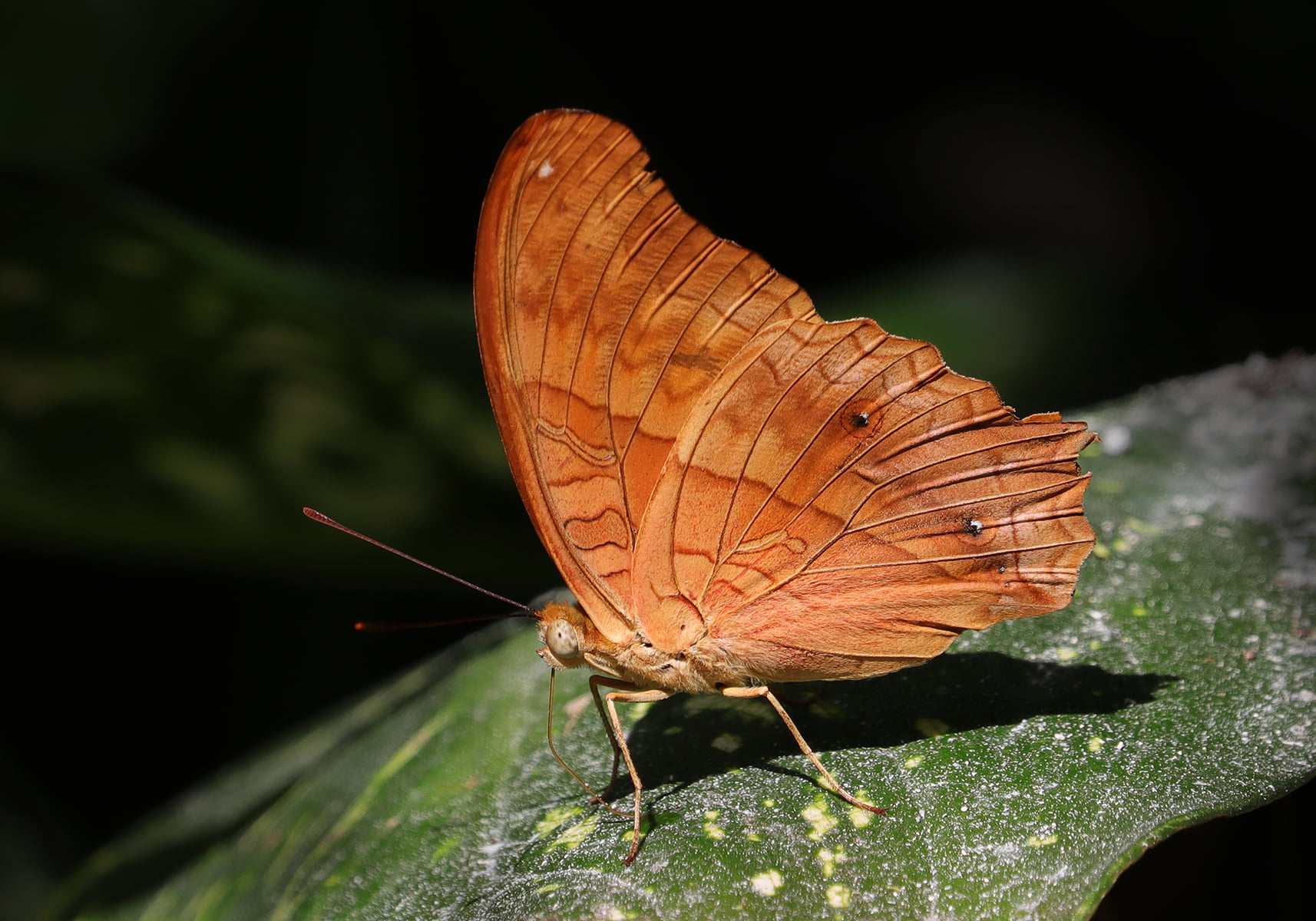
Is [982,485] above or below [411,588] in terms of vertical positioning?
below

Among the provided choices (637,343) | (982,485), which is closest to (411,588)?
(637,343)

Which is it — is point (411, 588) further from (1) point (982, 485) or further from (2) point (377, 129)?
(2) point (377, 129)

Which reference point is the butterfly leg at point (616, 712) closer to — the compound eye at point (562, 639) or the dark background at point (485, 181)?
the compound eye at point (562, 639)

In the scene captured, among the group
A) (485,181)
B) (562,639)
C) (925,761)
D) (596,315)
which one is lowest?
(925,761)

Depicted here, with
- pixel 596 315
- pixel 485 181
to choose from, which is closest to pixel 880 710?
pixel 596 315

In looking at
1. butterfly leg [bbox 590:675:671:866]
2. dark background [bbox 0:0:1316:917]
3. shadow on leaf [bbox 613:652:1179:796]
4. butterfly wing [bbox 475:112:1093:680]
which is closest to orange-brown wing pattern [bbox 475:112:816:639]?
butterfly wing [bbox 475:112:1093:680]

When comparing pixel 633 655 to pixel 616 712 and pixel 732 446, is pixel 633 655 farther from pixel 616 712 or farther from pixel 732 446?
pixel 732 446

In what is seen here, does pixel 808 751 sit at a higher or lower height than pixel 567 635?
lower
